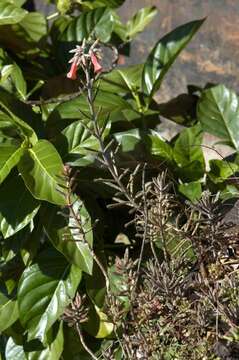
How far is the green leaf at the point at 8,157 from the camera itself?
2.25 meters

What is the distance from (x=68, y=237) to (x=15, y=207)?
0.66ft

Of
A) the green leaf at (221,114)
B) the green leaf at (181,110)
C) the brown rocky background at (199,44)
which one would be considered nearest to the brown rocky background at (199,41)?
the brown rocky background at (199,44)

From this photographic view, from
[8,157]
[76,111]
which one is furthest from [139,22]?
[8,157]

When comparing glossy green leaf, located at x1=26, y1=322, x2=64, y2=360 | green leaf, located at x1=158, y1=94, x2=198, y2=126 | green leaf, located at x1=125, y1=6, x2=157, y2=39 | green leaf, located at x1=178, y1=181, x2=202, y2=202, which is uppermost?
green leaf, located at x1=178, y1=181, x2=202, y2=202

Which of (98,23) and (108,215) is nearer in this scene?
(108,215)

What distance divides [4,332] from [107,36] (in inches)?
44.1

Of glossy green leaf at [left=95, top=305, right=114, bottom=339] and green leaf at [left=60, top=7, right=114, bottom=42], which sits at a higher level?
green leaf at [left=60, top=7, right=114, bottom=42]

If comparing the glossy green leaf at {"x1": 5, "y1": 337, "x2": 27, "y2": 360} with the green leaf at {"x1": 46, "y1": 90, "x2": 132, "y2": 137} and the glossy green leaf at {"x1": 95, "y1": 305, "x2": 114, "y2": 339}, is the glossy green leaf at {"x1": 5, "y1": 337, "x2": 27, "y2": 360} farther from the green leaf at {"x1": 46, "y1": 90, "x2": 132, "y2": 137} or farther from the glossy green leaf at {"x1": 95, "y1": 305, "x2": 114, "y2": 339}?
the green leaf at {"x1": 46, "y1": 90, "x2": 132, "y2": 137}

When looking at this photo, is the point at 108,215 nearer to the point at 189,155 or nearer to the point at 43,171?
the point at 189,155

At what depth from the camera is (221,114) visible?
8.66ft

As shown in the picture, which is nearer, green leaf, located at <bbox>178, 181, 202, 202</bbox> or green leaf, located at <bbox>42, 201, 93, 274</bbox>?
green leaf, located at <bbox>42, 201, 93, 274</bbox>

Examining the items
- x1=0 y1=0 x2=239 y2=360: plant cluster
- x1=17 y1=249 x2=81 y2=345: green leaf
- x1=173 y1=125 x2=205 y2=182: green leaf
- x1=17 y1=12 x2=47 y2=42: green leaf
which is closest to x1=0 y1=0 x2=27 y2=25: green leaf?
x1=0 y1=0 x2=239 y2=360: plant cluster

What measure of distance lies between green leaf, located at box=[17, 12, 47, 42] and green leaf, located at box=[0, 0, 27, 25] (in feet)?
0.94

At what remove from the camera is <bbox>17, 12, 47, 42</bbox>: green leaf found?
3098 millimetres
